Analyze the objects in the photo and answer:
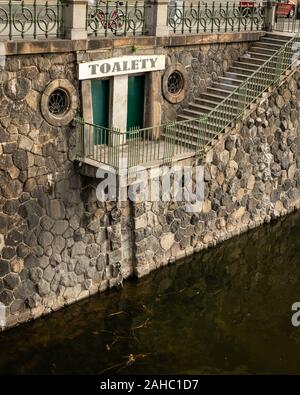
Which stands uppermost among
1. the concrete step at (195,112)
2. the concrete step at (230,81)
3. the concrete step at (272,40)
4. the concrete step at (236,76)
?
the concrete step at (272,40)

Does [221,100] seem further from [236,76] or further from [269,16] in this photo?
[269,16]

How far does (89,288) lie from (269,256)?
19.6ft

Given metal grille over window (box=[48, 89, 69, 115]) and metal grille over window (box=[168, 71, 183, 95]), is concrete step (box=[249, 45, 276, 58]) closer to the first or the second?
metal grille over window (box=[168, 71, 183, 95])

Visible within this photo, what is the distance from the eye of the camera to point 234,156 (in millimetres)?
20984

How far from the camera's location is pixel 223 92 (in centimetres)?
2125

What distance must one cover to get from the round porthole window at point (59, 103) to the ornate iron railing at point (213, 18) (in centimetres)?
454

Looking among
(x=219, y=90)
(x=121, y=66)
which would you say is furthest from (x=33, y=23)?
(x=219, y=90)

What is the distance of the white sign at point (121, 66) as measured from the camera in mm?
16969

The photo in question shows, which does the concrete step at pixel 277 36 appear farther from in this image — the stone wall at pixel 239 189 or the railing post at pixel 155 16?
the railing post at pixel 155 16

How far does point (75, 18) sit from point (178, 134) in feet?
16.4

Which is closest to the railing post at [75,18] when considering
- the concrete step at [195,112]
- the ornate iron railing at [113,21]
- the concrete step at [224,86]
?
the ornate iron railing at [113,21]

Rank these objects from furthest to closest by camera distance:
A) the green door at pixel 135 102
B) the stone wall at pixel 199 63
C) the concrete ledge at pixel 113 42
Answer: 1. the stone wall at pixel 199 63
2. the green door at pixel 135 102
3. the concrete ledge at pixel 113 42

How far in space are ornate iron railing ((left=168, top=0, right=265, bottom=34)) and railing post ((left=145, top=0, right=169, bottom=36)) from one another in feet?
2.94

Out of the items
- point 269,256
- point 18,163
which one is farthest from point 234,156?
point 18,163
